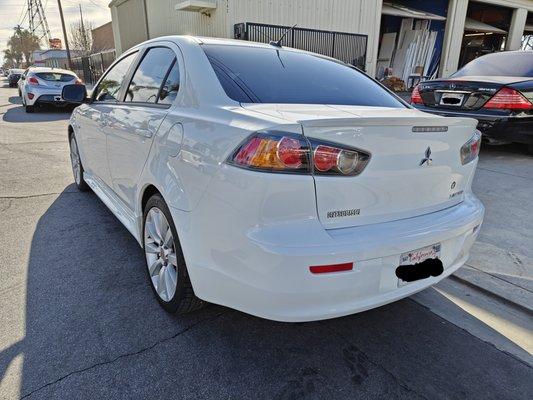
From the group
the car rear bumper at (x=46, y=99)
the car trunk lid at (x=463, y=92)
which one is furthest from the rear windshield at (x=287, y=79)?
the car rear bumper at (x=46, y=99)

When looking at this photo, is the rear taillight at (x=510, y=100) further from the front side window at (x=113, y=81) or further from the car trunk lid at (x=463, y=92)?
the front side window at (x=113, y=81)

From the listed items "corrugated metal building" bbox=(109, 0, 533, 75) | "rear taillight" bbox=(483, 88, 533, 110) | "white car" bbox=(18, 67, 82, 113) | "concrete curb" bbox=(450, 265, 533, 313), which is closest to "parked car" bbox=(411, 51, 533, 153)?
"rear taillight" bbox=(483, 88, 533, 110)

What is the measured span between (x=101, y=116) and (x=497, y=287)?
11.2 ft

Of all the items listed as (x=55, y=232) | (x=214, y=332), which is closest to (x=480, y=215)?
(x=214, y=332)

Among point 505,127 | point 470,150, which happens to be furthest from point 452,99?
point 470,150

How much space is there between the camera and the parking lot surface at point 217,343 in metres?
2.01

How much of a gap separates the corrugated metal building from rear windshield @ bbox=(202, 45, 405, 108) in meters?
12.0

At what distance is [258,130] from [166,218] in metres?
0.88

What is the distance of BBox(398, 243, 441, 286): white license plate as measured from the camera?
2.00 m

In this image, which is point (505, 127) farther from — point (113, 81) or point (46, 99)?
point (46, 99)

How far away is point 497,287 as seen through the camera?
2930mm

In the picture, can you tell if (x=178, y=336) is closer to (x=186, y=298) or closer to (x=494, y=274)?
(x=186, y=298)

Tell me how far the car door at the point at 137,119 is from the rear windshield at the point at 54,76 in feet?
42.2

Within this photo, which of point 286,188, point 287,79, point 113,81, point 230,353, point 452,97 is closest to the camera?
point 286,188
